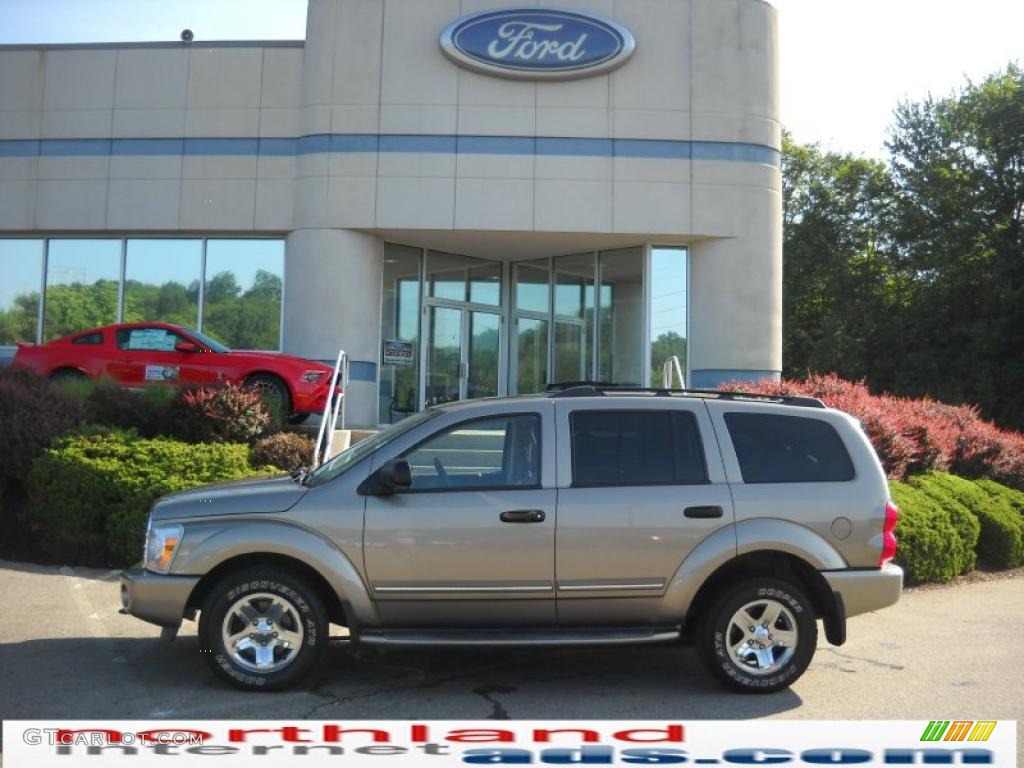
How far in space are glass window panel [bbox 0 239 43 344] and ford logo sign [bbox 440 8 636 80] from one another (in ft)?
29.1

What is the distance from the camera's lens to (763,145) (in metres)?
18.0

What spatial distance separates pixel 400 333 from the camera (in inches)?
748

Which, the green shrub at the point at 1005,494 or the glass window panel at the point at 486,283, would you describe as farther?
the glass window panel at the point at 486,283

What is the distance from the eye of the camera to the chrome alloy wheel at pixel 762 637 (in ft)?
18.8

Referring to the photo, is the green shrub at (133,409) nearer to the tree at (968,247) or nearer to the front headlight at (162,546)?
the front headlight at (162,546)

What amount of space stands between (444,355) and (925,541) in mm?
11537

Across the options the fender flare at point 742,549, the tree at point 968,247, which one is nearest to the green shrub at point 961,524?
the fender flare at point 742,549

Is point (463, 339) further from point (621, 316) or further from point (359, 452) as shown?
point (359, 452)

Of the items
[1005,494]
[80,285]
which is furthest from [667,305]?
[80,285]

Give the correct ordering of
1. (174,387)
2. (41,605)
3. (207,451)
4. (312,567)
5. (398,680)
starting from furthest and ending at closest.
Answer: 1. (174,387)
2. (207,451)
3. (41,605)
4. (398,680)
5. (312,567)

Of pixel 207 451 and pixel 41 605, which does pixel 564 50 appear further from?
pixel 41 605

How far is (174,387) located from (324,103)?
7.32 m

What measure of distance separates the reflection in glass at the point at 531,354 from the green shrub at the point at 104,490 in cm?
1071
